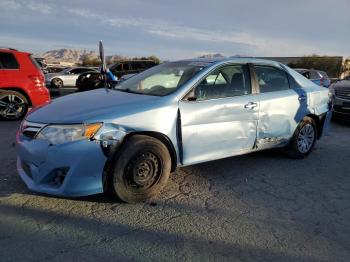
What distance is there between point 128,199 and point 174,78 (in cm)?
167

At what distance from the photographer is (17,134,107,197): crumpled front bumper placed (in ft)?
11.0

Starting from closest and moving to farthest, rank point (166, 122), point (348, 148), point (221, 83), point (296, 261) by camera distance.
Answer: point (296, 261) → point (166, 122) → point (221, 83) → point (348, 148)

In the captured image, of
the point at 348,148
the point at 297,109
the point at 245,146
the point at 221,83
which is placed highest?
the point at 221,83

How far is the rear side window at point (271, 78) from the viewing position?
4.98 meters

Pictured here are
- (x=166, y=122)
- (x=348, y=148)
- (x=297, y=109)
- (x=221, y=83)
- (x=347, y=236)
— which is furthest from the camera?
(x=348, y=148)

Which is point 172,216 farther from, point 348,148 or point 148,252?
point 348,148

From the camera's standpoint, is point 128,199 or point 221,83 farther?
point 221,83

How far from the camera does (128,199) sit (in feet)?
12.2

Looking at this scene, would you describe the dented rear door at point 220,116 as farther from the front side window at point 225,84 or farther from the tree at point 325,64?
the tree at point 325,64

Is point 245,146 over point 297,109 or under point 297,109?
under

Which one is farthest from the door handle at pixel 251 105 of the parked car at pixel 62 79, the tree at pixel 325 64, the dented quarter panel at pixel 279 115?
the tree at pixel 325 64

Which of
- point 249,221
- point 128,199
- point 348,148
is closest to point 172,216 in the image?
point 128,199

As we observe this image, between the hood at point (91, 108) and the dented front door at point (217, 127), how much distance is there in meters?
0.48

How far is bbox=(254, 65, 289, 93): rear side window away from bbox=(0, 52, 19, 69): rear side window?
19.4 feet
